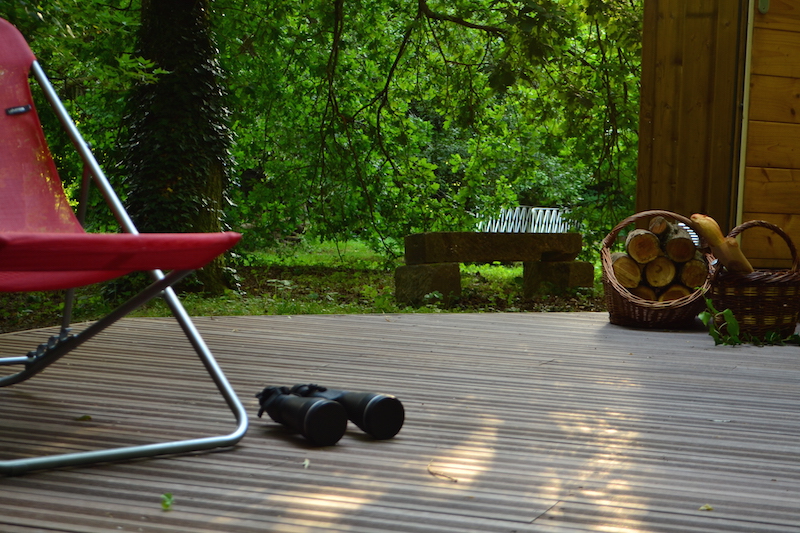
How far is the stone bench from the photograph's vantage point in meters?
5.91

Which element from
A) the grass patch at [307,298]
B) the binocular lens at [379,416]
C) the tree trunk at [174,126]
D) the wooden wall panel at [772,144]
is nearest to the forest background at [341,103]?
the tree trunk at [174,126]

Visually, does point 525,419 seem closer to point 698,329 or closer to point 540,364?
point 540,364

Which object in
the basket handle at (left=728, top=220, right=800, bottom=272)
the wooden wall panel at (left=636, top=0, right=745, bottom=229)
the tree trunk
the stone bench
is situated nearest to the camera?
the basket handle at (left=728, top=220, right=800, bottom=272)

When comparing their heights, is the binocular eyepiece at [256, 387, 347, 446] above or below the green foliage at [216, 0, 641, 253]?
below

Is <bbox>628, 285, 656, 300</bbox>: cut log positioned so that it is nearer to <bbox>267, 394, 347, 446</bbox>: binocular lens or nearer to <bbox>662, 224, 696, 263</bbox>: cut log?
<bbox>662, 224, 696, 263</bbox>: cut log

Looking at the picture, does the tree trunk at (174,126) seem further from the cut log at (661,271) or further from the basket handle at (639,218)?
the cut log at (661,271)

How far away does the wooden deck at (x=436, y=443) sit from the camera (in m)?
1.20

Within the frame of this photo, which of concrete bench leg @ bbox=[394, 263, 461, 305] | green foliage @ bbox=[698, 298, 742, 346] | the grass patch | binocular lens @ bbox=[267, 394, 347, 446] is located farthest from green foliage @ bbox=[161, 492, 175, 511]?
concrete bench leg @ bbox=[394, 263, 461, 305]

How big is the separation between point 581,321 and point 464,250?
2.09 meters

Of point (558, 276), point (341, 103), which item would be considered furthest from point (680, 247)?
point (341, 103)

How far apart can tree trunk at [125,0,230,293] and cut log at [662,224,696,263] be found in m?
3.45

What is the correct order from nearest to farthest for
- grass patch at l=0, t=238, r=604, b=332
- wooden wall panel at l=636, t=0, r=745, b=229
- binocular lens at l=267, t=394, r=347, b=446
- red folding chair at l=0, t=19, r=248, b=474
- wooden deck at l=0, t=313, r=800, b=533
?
wooden deck at l=0, t=313, r=800, b=533 → red folding chair at l=0, t=19, r=248, b=474 → binocular lens at l=267, t=394, r=347, b=446 → wooden wall panel at l=636, t=0, r=745, b=229 → grass patch at l=0, t=238, r=604, b=332

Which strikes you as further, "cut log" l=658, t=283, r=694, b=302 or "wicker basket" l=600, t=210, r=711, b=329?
"cut log" l=658, t=283, r=694, b=302

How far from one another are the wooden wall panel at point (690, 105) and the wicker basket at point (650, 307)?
0.65 metres
